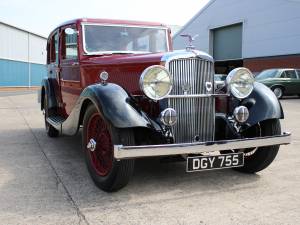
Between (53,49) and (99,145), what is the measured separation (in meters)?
3.35

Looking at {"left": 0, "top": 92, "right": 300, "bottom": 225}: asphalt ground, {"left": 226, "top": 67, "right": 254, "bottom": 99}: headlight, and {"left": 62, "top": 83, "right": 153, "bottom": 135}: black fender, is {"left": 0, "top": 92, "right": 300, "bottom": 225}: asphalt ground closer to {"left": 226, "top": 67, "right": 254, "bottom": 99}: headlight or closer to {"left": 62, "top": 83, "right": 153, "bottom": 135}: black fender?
{"left": 62, "top": 83, "right": 153, "bottom": 135}: black fender

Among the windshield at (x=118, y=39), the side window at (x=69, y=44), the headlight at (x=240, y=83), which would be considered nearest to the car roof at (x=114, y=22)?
the windshield at (x=118, y=39)

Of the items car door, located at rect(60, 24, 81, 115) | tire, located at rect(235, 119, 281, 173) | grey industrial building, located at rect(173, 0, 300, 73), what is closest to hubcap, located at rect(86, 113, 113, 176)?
car door, located at rect(60, 24, 81, 115)

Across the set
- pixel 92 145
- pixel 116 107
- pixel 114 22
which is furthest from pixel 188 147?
pixel 114 22

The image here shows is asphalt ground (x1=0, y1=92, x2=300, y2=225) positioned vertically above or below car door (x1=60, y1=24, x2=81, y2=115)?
below

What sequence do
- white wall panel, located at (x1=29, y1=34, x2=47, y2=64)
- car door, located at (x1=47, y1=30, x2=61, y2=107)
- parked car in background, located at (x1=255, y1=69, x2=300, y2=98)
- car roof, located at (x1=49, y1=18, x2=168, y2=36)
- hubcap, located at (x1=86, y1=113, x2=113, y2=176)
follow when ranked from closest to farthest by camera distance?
hubcap, located at (x1=86, y1=113, x2=113, y2=176)
car roof, located at (x1=49, y1=18, x2=168, y2=36)
car door, located at (x1=47, y1=30, x2=61, y2=107)
parked car in background, located at (x1=255, y1=69, x2=300, y2=98)
white wall panel, located at (x1=29, y1=34, x2=47, y2=64)

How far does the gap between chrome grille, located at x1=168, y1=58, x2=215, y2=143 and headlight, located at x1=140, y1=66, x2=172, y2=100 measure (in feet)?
0.48

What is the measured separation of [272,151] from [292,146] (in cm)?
216

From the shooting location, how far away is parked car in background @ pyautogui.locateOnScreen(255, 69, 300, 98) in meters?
17.5

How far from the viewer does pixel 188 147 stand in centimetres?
356

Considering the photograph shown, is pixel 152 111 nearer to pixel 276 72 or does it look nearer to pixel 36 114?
pixel 36 114

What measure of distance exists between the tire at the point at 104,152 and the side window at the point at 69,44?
5.02 ft

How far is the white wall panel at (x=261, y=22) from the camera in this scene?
23.6 metres

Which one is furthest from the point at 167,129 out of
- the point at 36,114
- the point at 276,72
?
the point at 276,72
